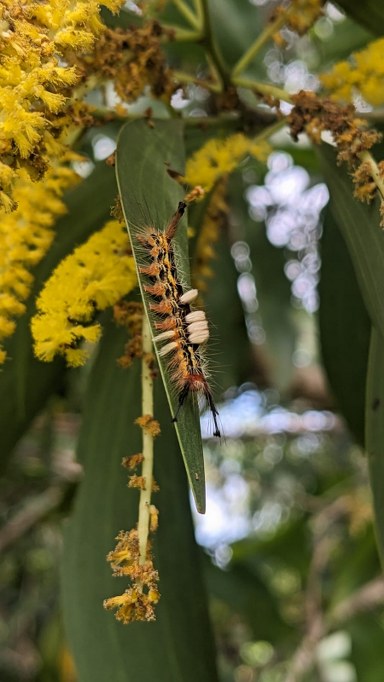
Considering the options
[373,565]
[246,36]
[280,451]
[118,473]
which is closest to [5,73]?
[118,473]

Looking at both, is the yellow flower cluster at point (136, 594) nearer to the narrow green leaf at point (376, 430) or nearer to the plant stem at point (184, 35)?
the narrow green leaf at point (376, 430)

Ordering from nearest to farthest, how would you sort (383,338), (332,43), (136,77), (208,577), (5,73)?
(5,73) < (383,338) < (136,77) < (332,43) < (208,577)

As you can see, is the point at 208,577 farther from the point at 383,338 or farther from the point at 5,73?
the point at 5,73

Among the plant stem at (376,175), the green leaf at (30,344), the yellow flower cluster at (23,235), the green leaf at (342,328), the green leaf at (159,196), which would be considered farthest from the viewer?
the green leaf at (342,328)

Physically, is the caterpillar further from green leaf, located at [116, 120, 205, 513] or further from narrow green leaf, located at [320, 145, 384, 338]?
narrow green leaf, located at [320, 145, 384, 338]

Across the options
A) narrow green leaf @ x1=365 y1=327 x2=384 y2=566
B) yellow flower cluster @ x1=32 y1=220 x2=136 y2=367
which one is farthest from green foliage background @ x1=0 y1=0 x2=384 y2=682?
yellow flower cluster @ x1=32 y1=220 x2=136 y2=367

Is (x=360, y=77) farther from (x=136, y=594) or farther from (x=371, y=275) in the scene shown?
(x=136, y=594)

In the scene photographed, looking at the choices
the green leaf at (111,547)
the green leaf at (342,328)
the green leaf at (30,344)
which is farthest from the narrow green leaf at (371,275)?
the green leaf at (342,328)

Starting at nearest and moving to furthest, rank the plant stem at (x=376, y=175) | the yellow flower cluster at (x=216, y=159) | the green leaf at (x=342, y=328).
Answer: the plant stem at (x=376, y=175) → the yellow flower cluster at (x=216, y=159) → the green leaf at (x=342, y=328)
